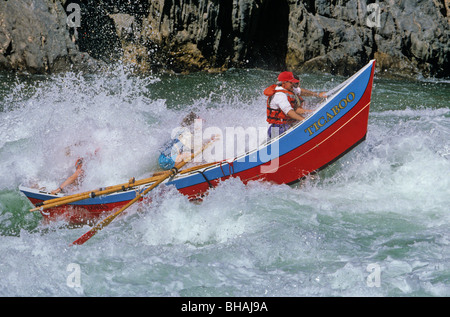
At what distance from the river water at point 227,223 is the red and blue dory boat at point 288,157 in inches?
7.1

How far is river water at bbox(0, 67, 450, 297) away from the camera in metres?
4.29

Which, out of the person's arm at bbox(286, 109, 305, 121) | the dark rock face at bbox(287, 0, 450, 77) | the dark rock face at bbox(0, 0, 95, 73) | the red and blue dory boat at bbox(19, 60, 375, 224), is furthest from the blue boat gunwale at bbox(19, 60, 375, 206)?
the dark rock face at bbox(287, 0, 450, 77)

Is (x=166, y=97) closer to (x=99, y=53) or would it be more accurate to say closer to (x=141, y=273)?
(x=99, y=53)

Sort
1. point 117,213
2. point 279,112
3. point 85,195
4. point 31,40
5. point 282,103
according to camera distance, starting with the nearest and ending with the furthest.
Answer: point 117,213, point 85,195, point 282,103, point 279,112, point 31,40

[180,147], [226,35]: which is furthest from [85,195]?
[226,35]

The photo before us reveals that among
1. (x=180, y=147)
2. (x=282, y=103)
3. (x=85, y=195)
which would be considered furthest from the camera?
(x=180, y=147)

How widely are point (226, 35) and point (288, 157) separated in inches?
311

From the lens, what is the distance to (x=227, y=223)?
5.41 meters

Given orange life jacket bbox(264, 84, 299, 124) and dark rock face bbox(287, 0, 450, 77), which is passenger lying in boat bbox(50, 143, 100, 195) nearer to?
orange life jacket bbox(264, 84, 299, 124)

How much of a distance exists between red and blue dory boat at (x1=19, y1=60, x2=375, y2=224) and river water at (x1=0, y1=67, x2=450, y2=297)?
0.18 metres

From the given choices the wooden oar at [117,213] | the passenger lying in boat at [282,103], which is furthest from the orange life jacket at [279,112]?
the wooden oar at [117,213]

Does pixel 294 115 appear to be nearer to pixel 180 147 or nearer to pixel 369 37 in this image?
pixel 180 147

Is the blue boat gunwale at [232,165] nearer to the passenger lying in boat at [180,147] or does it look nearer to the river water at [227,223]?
the river water at [227,223]

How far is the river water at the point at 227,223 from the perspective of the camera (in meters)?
4.29
